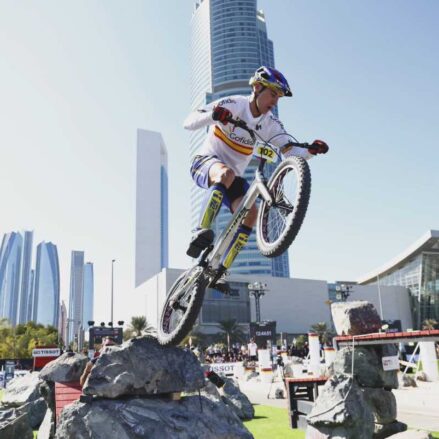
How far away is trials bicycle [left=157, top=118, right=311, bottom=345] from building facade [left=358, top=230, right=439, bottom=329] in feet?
279

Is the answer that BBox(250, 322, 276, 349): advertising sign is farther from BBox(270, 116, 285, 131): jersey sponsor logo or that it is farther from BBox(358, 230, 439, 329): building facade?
BBox(358, 230, 439, 329): building facade


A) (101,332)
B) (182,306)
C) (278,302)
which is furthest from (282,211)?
(278,302)

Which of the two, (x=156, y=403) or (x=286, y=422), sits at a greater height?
(x=156, y=403)

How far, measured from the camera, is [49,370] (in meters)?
9.32

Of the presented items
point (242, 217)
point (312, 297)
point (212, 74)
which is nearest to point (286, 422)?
point (242, 217)

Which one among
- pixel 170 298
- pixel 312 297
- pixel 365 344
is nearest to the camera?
pixel 170 298

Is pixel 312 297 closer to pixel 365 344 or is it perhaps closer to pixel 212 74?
pixel 365 344

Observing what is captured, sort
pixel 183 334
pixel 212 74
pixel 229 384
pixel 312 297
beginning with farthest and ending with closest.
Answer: pixel 212 74 < pixel 312 297 < pixel 229 384 < pixel 183 334

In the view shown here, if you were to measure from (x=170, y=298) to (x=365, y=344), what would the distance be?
4.81 metres

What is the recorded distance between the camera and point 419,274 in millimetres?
90750

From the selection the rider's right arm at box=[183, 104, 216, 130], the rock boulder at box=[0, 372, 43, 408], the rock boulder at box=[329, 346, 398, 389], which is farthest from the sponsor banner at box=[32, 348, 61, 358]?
the rider's right arm at box=[183, 104, 216, 130]

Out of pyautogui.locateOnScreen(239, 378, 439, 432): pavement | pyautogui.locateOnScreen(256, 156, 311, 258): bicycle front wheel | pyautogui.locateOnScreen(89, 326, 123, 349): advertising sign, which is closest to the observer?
pyautogui.locateOnScreen(256, 156, 311, 258): bicycle front wheel

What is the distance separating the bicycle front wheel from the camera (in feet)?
15.5

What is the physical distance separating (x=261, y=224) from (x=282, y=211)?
1.62ft
